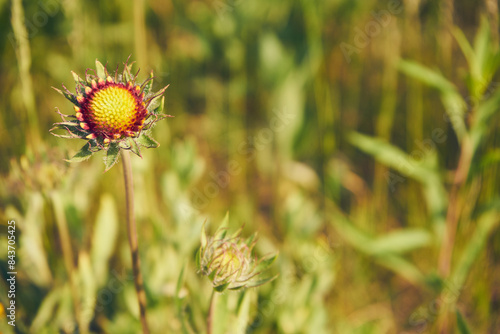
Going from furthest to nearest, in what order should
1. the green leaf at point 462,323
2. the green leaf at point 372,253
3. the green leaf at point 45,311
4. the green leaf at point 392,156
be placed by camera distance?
the green leaf at point 372,253 < the green leaf at point 392,156 < the green leaf at point 45,311 < the green leaf at point 462,323

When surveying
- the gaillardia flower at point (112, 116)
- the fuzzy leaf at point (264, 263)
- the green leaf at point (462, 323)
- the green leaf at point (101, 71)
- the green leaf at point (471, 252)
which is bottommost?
the green leaf at point (462, 323)

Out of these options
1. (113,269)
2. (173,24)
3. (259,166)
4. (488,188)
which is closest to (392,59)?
(488,188)

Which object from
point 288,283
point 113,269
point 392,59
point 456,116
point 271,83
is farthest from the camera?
point 271,83

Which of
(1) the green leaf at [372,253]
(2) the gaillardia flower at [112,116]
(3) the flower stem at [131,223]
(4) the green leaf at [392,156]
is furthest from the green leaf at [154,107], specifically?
(1) the green leaf at [372,253]

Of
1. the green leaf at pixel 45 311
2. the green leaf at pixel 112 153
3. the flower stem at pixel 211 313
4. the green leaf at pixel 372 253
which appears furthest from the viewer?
the green leaf at pixel 372 253

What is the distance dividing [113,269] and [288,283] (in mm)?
851

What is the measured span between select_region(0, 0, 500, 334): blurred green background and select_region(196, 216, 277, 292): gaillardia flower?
0.32ft

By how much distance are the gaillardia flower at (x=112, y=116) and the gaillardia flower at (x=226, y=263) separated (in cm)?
28

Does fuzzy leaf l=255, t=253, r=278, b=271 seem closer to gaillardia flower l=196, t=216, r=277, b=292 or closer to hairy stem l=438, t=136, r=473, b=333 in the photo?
gaillardia flower l=196, t=216, r=277, b=292

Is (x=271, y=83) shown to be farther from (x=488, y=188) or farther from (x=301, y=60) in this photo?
(x=488, y=188)

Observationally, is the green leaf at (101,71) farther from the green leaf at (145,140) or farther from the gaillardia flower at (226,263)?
the gaillardia flower at (226,263)

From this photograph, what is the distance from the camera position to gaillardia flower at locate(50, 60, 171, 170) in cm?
99

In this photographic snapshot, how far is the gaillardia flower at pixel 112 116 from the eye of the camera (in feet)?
3.23

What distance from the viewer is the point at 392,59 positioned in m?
2.21
